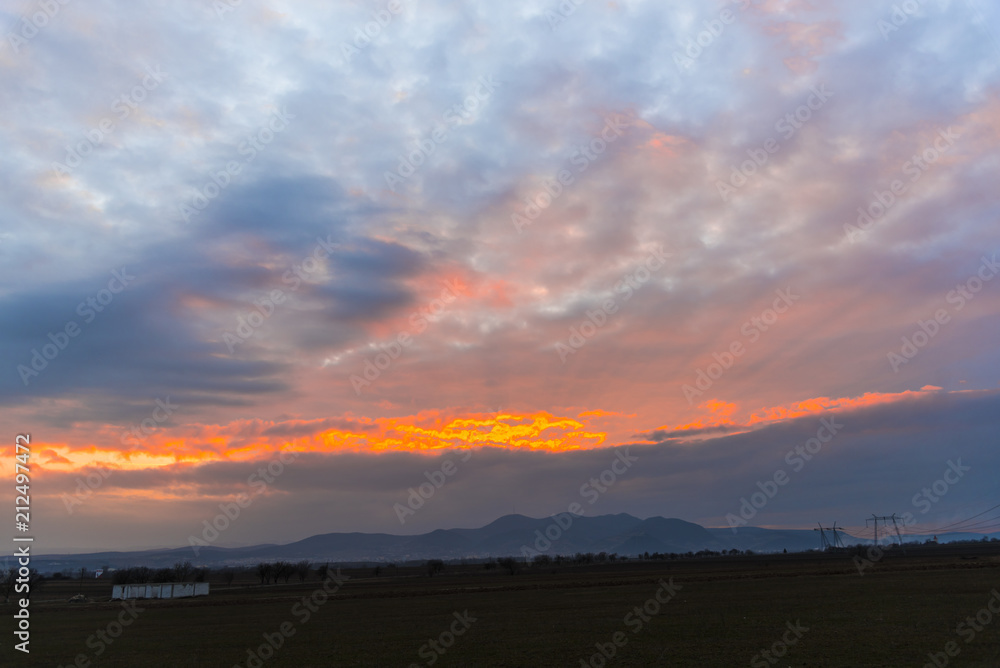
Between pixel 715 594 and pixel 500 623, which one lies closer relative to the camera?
pixel 500 623

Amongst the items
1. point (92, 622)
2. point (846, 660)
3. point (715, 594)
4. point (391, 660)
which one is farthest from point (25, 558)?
point (715, 594)

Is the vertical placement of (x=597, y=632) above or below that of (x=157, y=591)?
above

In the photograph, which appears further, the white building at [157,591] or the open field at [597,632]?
→ the white building at [157,591]

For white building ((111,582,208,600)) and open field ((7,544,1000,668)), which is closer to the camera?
open field ((7,544,1000,668))

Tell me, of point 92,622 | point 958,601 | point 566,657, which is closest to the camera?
point 566,657

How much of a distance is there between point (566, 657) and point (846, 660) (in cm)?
1135

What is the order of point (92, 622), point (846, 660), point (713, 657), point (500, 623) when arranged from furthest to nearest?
1. point (92, 622)
2. point (500, 623)
3. point (713, 657)
4. point (846, 660)

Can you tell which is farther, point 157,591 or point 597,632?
point 157,591

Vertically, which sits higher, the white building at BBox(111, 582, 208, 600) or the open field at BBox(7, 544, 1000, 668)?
the open field at BBox(7, 544, 1000, 668)

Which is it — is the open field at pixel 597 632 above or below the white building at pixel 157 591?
above

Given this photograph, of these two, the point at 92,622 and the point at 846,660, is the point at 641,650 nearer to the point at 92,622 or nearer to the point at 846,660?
the point at 846,660

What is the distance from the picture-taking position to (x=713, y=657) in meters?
26.4

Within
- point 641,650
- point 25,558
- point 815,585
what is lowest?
point 815,585

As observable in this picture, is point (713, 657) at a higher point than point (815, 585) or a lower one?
higher
